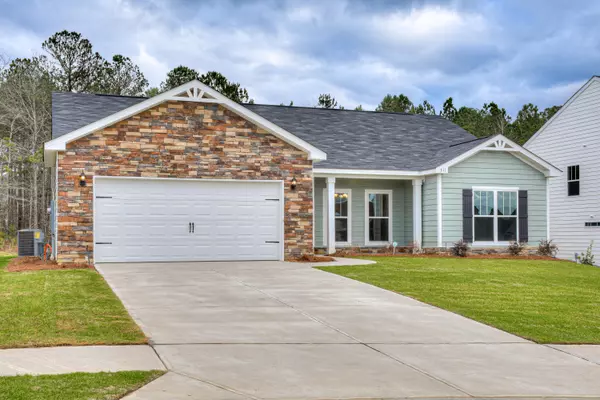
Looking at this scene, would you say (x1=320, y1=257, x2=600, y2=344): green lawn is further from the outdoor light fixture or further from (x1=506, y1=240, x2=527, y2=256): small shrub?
the outdoor light fixture

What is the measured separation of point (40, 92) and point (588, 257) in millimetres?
25699

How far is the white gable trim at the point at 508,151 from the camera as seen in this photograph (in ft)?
72.6

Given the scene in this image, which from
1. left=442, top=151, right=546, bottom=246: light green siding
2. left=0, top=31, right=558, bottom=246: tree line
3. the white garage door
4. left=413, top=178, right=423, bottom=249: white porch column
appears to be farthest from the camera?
left=0, top=31, right=558, bottom=246: tree line

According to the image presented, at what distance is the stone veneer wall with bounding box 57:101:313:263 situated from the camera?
17.4 m

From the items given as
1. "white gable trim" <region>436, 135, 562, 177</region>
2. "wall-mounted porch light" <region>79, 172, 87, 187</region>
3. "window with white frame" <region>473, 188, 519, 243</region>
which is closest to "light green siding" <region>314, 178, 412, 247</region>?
"window with white frame" <region>473, 188, 519, 243</region>

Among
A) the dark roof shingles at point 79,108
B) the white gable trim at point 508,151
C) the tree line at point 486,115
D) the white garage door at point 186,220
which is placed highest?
the tree line at point 486,115

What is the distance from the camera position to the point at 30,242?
21875mm

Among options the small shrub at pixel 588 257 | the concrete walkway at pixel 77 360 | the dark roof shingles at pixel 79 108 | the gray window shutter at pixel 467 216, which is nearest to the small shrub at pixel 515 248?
the gray window shutter at pixel 467 216

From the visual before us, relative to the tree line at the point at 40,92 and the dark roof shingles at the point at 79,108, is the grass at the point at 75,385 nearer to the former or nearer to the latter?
the dark roof shingles at the point at 79,108

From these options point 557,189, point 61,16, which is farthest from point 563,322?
point 61,16

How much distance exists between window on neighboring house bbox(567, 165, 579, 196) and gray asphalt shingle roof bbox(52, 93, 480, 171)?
3.89 m

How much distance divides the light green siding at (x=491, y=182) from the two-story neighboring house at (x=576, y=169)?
2.66m

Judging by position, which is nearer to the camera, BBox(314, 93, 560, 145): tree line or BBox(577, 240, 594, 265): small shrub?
BBox(577, 240, 594, 265): small shrub

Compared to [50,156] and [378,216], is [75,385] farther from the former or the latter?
[378,216]
